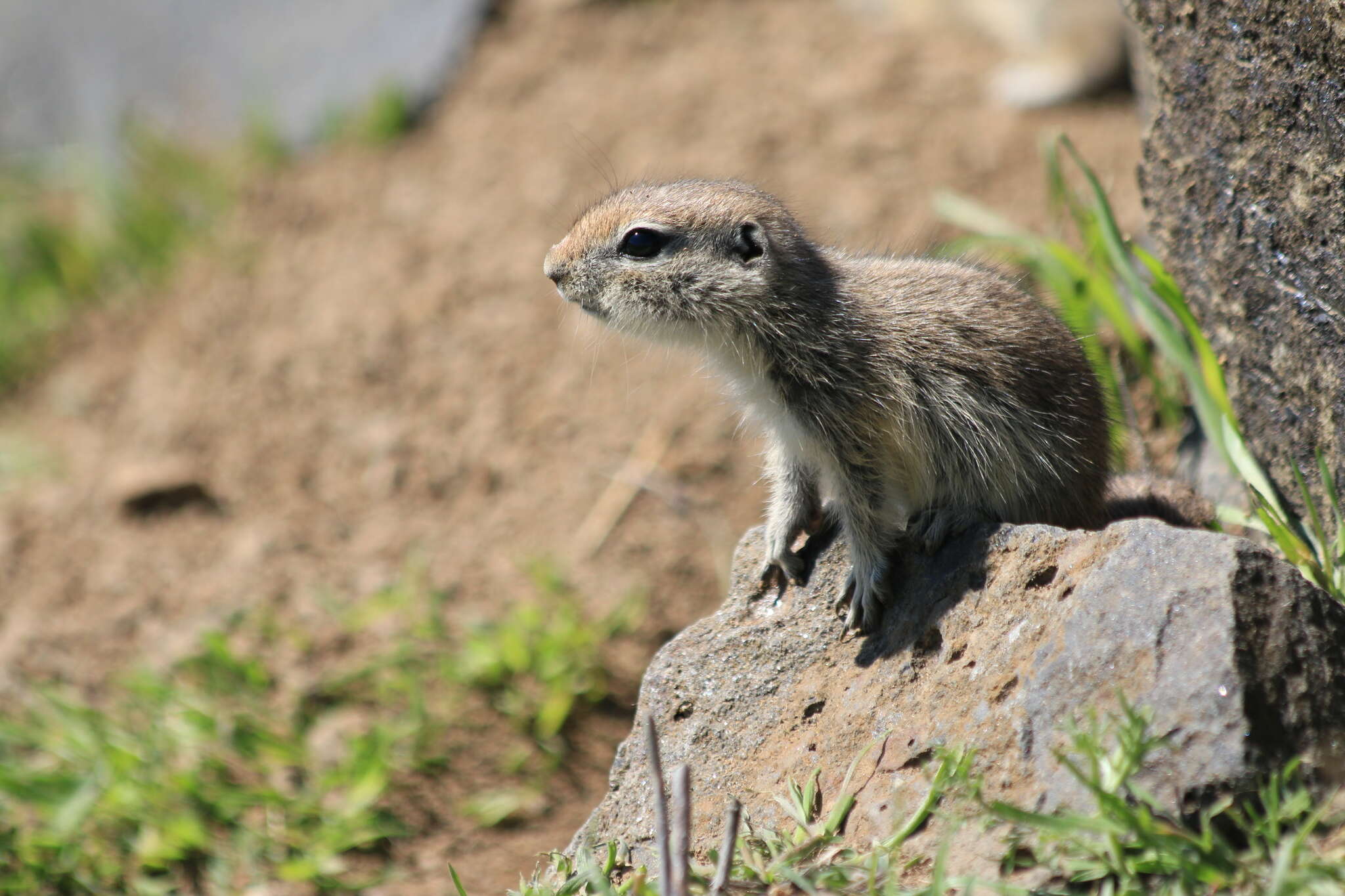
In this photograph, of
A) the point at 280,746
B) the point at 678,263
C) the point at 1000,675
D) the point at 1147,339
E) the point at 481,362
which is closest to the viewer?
the point at 1000,675

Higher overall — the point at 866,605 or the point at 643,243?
the point at 643,243

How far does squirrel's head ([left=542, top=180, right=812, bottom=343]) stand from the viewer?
3.90 metres

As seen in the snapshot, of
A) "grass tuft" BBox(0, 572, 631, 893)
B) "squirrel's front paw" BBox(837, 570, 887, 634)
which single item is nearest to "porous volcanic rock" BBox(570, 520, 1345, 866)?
"squirrel's front paw" BBox(837, 570, 887, 634)

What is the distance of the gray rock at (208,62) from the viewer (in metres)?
9.14

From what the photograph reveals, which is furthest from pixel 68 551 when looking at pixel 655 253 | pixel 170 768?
pixel 655 253

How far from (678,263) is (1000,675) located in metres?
1.70

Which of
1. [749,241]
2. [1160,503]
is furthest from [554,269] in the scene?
[1160,503]

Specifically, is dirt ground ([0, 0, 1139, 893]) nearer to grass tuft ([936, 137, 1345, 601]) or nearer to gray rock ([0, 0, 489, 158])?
gray rock ([0, 0, 489, 158])

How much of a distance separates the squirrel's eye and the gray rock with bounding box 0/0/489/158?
5.60 metres

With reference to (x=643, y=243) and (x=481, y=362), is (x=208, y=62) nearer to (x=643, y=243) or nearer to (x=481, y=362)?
(x=481, y=362)

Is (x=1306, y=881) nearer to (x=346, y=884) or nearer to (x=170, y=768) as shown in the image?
(x=346, y=884)

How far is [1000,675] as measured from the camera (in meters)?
3.05

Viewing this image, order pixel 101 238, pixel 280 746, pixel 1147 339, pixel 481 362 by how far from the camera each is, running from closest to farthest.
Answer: pixel 280 746, pixel 1147 339, pixel 481 362, pixel 101 238

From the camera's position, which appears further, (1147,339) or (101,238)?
(101,238)
